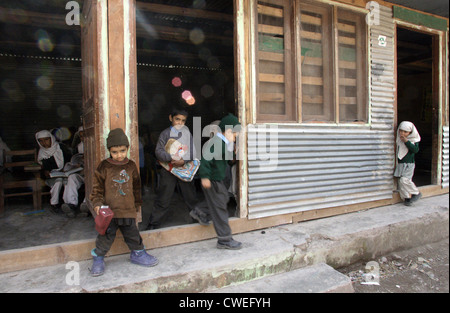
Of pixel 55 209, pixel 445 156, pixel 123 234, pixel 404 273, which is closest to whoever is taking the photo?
pixel 123 234

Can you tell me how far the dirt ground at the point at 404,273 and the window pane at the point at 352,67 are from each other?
215cm

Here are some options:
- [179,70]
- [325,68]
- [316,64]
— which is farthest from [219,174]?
[179,70]

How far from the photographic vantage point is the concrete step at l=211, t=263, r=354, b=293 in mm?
2980

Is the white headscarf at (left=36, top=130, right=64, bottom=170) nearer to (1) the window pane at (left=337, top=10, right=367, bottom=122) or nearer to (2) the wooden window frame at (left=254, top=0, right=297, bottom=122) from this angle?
→ (2) the wooden window frame at (left=254, top=0, right=297, bottom=122)

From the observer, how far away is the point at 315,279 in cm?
315

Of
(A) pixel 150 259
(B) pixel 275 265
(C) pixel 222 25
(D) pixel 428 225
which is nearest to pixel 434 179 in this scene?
(D) pixel 428 225

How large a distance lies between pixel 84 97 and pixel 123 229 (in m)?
2.06

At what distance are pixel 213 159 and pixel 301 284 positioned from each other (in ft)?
5.28

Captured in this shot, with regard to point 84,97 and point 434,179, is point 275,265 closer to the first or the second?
point 84,97

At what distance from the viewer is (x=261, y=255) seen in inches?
128

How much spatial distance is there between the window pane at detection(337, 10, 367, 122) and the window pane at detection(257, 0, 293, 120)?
1016mm

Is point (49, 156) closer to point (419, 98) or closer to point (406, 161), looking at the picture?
point (406, 161)

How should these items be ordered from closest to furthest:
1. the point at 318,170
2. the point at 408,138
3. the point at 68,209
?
the point at 318,170 < the point at 68,209 < the point at 408,138

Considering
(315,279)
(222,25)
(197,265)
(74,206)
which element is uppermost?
(222,25)
